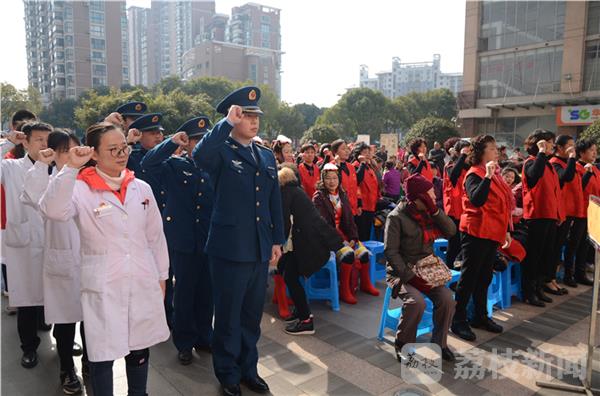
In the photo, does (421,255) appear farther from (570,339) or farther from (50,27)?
(50,27)

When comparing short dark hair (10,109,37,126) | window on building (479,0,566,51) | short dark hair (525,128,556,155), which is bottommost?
short dark hair (525,128,556,155)

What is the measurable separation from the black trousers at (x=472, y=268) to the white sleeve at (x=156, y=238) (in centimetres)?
282

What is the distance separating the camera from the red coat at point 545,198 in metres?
5.12

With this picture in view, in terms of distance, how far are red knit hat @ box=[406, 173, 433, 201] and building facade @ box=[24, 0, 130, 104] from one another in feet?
246

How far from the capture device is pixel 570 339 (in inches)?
167

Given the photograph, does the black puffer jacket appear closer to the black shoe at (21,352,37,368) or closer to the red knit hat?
the red knit hat

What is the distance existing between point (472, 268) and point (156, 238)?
9.60 ft

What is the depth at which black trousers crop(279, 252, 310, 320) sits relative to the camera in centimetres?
432

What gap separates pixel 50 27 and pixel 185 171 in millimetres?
82865

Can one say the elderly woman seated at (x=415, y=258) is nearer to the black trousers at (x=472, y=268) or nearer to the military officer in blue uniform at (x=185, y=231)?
the black trousers at (x=472, y=268)

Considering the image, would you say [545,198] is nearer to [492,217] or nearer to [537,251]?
[537,251]

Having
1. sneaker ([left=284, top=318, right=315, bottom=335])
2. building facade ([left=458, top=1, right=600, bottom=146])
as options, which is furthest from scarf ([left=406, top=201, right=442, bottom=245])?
building facade ([left=458, top=1, right=600, bottom=146])

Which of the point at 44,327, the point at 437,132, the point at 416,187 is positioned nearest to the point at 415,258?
the point at 416,187

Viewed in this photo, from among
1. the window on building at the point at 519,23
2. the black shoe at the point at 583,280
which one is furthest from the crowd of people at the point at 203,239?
the window on building at the point at 519,23
